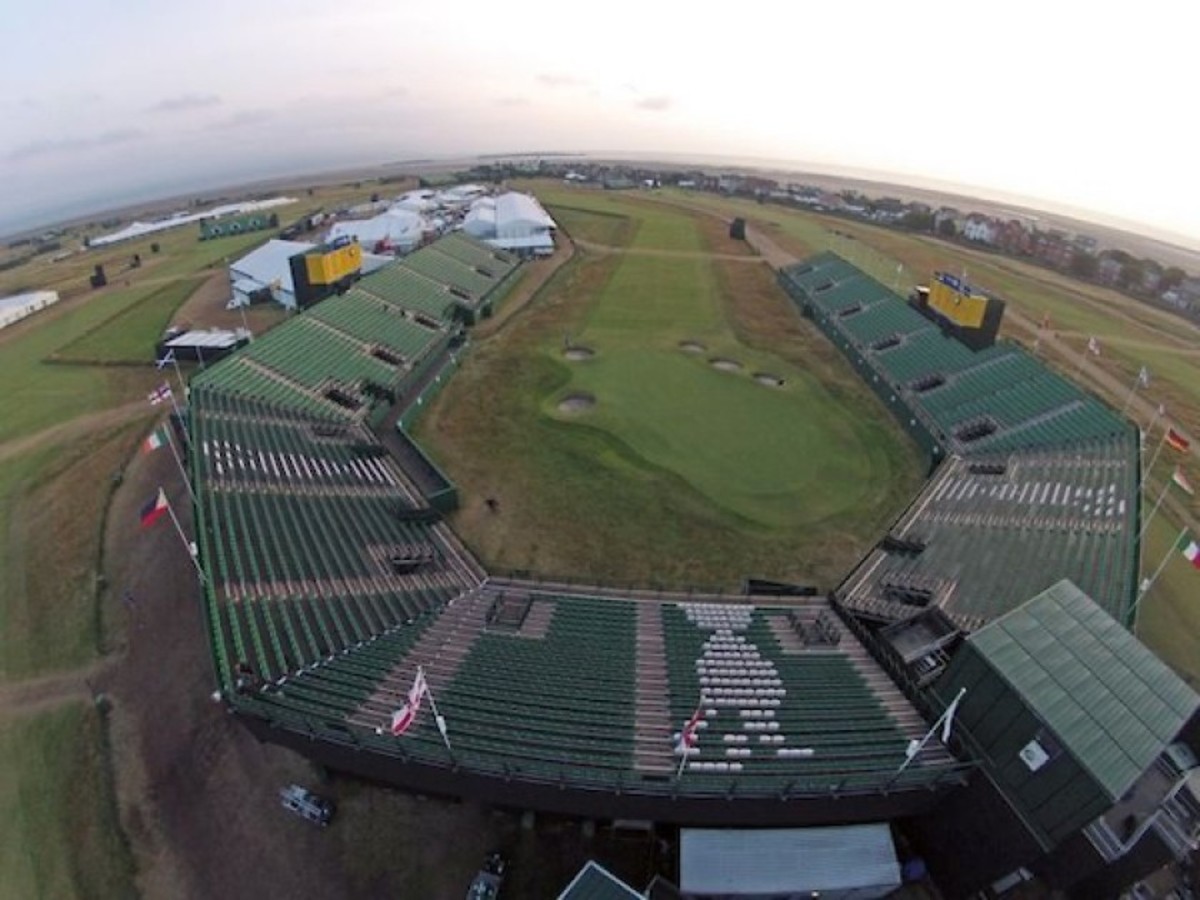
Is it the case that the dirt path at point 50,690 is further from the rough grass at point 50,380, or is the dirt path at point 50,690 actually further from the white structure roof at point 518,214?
the white structure roof at point 518,214

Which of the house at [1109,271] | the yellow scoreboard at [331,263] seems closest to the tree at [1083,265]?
the house at [1109,271]

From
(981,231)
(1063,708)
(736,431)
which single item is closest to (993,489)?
(736,431)

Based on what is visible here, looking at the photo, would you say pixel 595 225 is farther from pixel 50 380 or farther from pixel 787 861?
pixel 787 861

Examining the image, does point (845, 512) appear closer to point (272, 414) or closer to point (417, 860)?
point (417, 860)

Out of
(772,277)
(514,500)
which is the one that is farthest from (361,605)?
(772,277)

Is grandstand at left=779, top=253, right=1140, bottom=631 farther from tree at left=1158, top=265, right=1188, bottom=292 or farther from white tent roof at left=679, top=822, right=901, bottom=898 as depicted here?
tree at left=1158, top=265, right=1188, bottom=292
